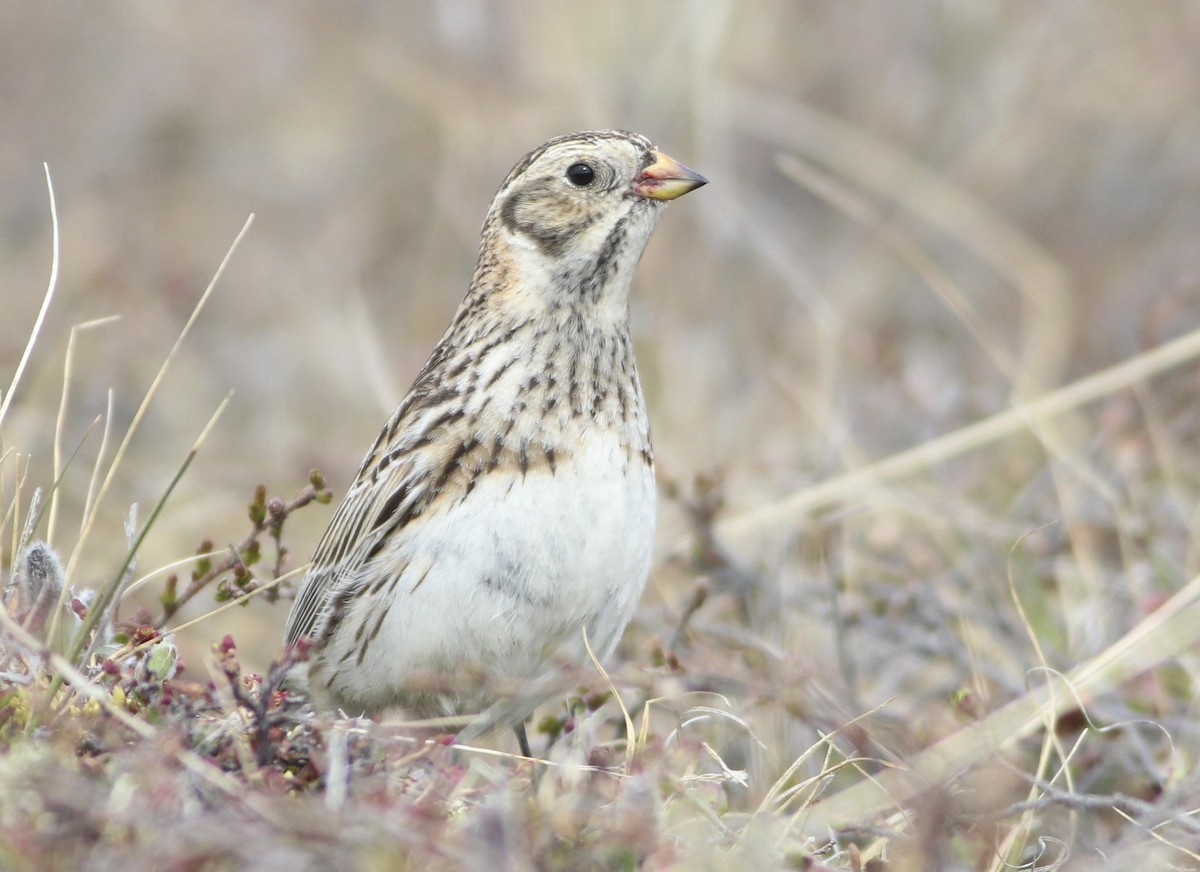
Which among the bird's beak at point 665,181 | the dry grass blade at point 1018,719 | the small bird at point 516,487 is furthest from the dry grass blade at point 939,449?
the bird's beak at point 665,181

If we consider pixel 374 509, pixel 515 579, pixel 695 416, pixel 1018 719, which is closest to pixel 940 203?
pixel 695 416

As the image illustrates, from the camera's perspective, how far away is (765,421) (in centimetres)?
800

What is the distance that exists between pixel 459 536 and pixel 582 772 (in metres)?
0.86

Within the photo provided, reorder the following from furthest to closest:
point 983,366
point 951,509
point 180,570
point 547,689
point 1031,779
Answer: point 983,366 < point 180,570 < point 951,509 < point 547,689 < point 1031,779

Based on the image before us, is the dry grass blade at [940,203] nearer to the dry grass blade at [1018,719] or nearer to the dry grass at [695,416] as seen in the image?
the dry grass at [695,416]

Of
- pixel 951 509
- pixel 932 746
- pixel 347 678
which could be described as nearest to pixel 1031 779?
pixel 932 746

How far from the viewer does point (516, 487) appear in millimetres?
4047

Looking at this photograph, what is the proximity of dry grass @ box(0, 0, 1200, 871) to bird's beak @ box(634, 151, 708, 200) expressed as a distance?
1.15 m

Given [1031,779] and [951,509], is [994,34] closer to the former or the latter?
[951,509]

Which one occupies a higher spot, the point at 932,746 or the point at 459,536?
the point at 459,536

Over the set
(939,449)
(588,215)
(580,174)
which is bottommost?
(939,449)

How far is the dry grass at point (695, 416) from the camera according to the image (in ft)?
10.5

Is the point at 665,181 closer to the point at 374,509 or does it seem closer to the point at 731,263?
the point at 374,509

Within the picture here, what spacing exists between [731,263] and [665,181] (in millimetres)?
3858
